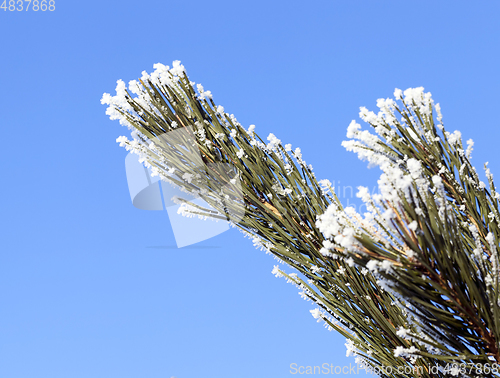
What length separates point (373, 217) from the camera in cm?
197

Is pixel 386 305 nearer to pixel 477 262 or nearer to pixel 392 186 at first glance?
pixel 477 262

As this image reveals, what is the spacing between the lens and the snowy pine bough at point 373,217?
1799 millimetres

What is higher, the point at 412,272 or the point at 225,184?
the point at 225,184

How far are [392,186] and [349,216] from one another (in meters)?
0.31

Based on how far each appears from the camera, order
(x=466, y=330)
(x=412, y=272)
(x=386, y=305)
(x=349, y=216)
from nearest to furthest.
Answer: (x=412, y=272) < (x=466, y=330) < (x=349, y=216) < (x=386, y=305)

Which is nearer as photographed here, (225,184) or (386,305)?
(386,305)

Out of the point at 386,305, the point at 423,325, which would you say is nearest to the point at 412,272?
the point at 423,325

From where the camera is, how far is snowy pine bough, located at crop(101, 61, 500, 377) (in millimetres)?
1799

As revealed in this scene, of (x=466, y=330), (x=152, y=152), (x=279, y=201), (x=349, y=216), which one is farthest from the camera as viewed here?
(x=152, y=152)

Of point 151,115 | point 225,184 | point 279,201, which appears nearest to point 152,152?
point 151,115

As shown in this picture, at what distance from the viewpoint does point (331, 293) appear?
2527mm

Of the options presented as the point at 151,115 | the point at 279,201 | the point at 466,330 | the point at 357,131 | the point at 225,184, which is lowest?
the point at 466,330

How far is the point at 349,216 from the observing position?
204cm

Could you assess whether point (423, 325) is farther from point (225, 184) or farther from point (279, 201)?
point (225, 184)
